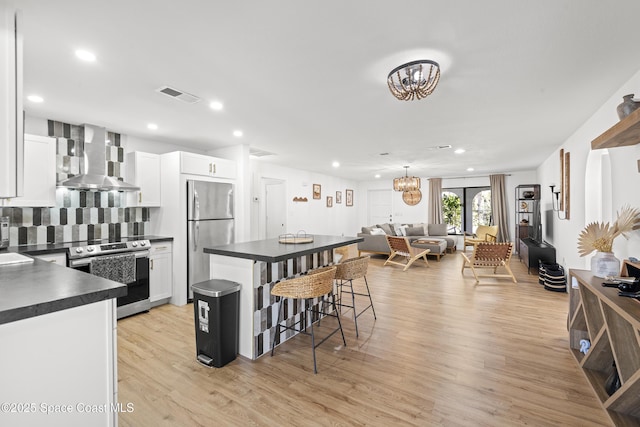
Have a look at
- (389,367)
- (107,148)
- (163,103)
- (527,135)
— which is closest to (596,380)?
(389,367)

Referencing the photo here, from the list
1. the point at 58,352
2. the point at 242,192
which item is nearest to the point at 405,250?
the point at 242,192

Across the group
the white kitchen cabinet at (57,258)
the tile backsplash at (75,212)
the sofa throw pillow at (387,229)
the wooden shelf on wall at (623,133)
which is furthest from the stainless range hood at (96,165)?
the sofa throw pillow at (387,229)

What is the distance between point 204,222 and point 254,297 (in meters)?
2.13

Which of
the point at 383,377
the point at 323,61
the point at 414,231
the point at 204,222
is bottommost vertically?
the point at 383,377

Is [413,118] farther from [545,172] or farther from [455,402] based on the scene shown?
[545,172]

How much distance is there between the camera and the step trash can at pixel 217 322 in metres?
2.42

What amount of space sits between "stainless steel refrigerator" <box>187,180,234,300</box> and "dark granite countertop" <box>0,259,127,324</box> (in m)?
2.48

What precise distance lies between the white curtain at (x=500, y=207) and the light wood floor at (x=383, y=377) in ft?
18.8

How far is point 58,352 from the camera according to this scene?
1.20 meters

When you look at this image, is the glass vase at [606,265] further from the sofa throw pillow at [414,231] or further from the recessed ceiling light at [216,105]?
the sofa throw pillow at [414,231]

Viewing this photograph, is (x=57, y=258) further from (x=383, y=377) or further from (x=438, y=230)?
(x=438, y=230)

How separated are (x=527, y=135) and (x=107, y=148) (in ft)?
19.9

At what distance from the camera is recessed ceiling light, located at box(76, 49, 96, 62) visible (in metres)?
2.10

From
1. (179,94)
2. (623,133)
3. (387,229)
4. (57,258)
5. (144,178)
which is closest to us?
(623,133)
